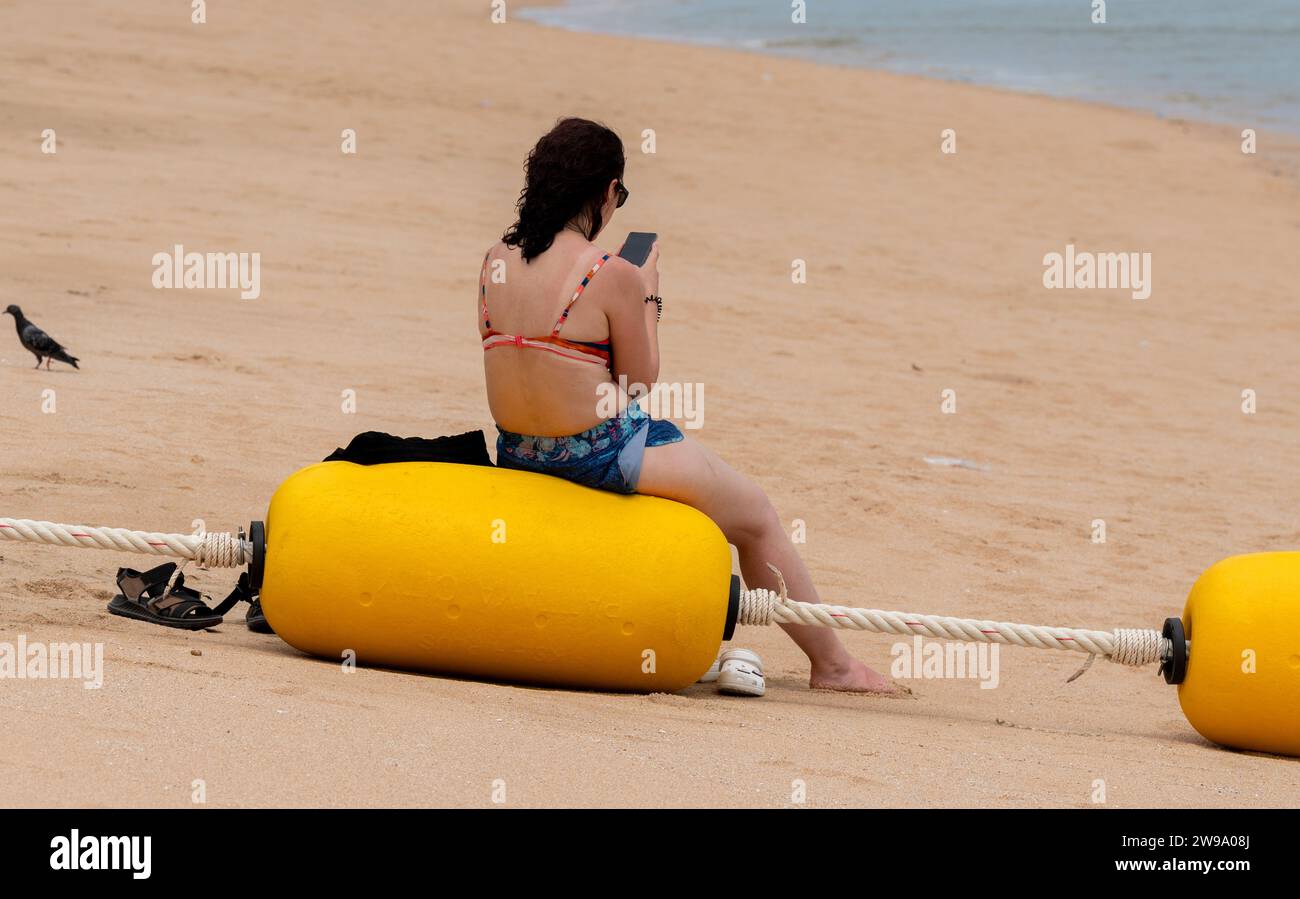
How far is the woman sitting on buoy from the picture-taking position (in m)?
4.59

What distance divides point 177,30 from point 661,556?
15826 millimetres

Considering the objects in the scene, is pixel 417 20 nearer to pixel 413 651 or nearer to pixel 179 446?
pixel 179 446

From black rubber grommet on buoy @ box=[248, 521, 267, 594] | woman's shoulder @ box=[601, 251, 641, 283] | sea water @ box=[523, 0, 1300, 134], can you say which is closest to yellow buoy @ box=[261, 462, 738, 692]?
black rubber grommet on buoy @ box=[248, 521, 267, 594]

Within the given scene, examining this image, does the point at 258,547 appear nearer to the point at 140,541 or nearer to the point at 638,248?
the point at 140,541

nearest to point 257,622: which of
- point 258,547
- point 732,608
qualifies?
point 258,547

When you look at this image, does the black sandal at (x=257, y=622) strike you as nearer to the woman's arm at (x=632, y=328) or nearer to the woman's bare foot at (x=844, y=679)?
the woman's arm at (x=632, y=328)

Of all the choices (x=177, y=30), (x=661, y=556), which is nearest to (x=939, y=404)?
→ (x=661, y=556)

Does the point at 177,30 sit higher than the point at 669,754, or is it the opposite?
the point at 177,30

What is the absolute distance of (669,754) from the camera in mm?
3932

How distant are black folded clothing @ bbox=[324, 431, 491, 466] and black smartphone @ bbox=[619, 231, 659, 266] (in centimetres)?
69

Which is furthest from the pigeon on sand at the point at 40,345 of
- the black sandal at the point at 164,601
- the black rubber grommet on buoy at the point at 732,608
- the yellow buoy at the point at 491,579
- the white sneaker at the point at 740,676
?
the black rubber grommet on buoy at the point at 732,608

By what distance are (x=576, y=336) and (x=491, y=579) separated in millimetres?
722

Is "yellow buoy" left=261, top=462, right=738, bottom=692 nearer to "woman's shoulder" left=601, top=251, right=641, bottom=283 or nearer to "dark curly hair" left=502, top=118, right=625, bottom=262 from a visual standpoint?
"woman's shoulder" left=601, top=251, right=641, bottom=283

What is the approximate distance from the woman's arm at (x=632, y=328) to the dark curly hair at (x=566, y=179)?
213mm
